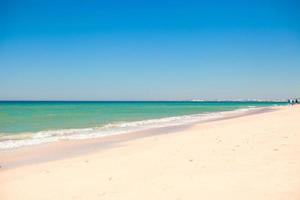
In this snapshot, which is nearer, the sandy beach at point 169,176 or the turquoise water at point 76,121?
the sandy beach at point 169,176

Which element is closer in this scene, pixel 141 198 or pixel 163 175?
pixel 141 198

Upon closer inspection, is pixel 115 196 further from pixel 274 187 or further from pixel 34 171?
pixel 34 171

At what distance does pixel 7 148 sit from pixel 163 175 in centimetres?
832

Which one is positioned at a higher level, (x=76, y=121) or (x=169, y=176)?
(x=169, y=176)

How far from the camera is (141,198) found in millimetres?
5035

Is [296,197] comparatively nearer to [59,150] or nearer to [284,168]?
[284,168]

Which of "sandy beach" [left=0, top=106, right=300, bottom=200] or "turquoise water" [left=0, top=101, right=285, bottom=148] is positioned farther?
"turquoise water" [left=0, top=101, right=285, bottom=148]

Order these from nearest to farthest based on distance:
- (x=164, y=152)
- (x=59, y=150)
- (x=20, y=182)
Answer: (x=20, y=182)
(x=164, y=152)
(x=59, y=150)

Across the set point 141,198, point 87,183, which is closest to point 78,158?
point 87,183

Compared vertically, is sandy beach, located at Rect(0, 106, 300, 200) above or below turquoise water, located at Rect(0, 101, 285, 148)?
above

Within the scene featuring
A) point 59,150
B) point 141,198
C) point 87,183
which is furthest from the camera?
point 59,150

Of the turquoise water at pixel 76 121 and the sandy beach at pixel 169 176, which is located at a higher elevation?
the sandy beach at pixel 169 176

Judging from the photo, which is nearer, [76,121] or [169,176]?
[169,176]

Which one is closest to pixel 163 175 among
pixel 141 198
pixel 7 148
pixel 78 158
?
→ pixel 141 198
